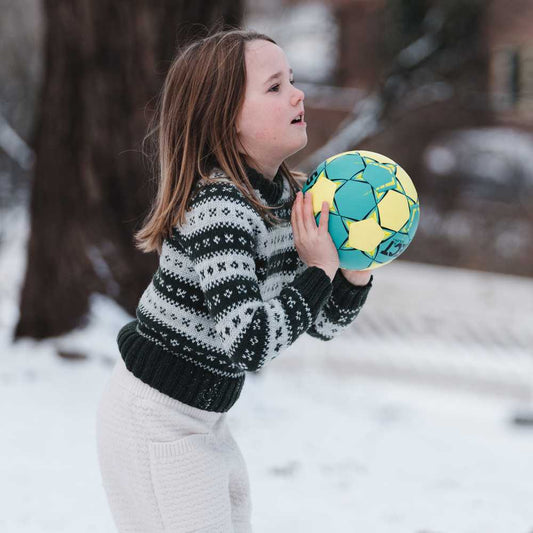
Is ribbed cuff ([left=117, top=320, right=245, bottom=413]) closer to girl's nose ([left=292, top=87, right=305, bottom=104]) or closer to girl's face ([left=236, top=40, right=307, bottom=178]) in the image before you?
girl's face ([left=236, top=40, right=307, bottom=178])

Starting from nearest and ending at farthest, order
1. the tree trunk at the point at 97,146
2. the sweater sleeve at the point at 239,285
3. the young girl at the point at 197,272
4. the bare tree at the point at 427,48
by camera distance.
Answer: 1. the sweater sleeve at the point at 239,285
2. the young girl at the point at 197,272
3. the tree trunk at the point at 97,146
4. the bare tree at the point at 427,48

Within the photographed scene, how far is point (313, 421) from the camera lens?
4605 mm

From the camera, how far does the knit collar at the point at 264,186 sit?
208 cm

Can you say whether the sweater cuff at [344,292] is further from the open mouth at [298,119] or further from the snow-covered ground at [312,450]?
the snow-covered ground at [312,450]

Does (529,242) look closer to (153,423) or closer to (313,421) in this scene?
(313,421)

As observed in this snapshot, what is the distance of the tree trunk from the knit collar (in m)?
2.84

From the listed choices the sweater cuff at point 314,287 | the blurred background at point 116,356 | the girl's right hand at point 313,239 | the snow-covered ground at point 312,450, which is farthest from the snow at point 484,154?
the sweater cuff at point 314,287

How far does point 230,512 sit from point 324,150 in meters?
10.9

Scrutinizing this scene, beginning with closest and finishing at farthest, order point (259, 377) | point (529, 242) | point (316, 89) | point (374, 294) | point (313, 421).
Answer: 1. point (313, 421)
2. point (259, 377)
3. point (374, 294)
4. point (529, 242)
5. point (316, 89)

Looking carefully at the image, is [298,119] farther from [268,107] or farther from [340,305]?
[340,305]

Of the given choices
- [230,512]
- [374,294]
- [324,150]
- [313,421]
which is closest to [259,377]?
[313,421]

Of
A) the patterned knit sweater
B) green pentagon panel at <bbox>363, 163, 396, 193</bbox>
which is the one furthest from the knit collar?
green pentagon panel at <bbox>363, 163, 396, 193</bbox>

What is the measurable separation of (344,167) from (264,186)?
233 millimetres

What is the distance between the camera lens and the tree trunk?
16.2ft
